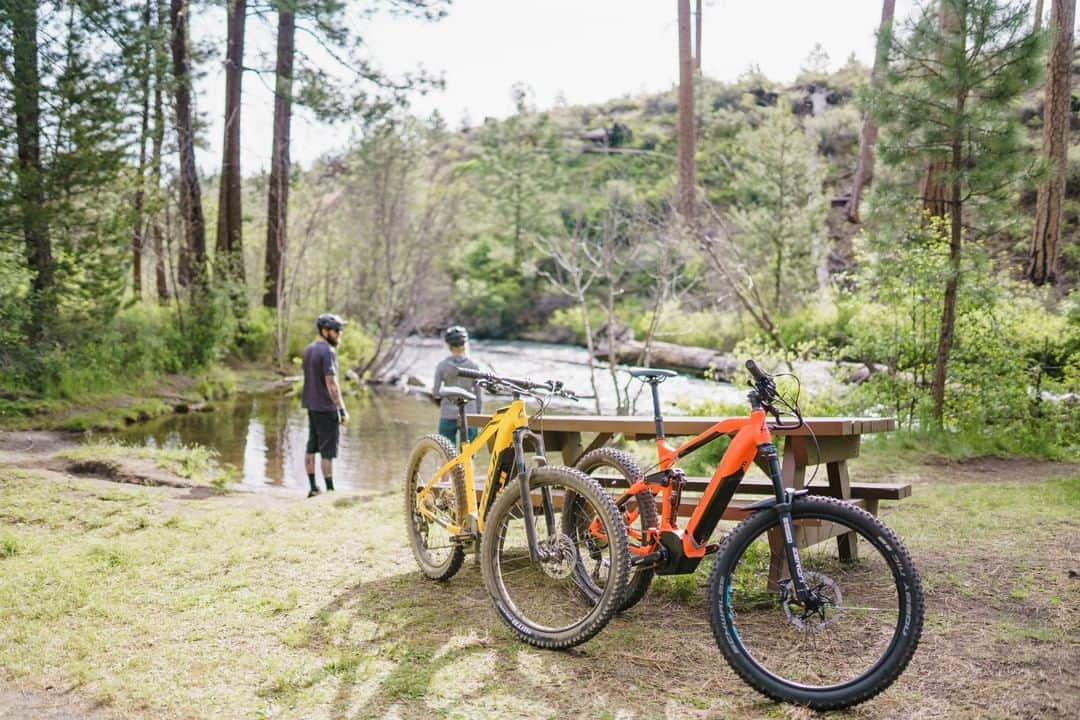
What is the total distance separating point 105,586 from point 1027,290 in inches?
500

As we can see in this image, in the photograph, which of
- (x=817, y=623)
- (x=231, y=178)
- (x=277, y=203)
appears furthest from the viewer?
(x=277, y=203)

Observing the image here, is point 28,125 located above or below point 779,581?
above

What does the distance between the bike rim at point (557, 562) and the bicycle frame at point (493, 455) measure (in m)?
0.25

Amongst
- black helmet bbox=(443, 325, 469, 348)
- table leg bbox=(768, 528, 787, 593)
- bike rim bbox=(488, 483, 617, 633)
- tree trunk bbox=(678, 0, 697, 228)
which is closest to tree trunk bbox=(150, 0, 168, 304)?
black helmet bbox=(443, 325, 469, 348)

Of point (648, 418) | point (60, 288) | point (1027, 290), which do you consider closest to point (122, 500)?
point (648, 418)

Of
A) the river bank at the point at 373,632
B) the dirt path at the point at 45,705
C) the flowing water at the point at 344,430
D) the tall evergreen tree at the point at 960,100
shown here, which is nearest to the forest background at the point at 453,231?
the tall evergreen tree at the point at 960,100

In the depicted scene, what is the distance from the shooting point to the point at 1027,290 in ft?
43.0

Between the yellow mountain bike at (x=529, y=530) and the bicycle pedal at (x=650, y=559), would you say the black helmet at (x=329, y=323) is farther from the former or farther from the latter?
the bicycle pedal at (x=650, y=559)

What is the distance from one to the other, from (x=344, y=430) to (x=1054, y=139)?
11956 mm

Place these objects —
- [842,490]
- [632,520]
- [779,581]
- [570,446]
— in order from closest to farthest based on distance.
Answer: [779,581], [632,520], [842,490], [570,446]

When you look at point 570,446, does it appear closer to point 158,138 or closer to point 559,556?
point 559,556

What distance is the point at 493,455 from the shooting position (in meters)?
4.35

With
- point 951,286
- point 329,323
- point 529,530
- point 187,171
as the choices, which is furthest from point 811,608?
point 187,171

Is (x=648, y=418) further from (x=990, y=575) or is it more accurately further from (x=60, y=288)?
(x=60, y=288)
